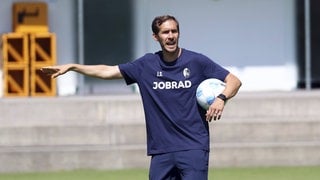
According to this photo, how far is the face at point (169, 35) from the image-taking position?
7566mm

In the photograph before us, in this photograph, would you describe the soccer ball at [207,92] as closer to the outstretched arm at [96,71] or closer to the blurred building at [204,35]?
the outstretched arm at [96,71]

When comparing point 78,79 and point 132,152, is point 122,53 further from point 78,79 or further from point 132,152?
point 132,152

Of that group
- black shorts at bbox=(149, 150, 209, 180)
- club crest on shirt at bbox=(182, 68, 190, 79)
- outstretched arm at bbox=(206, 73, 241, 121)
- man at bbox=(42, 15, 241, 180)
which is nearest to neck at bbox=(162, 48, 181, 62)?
man at bbox=(42, 15, 241, 180)

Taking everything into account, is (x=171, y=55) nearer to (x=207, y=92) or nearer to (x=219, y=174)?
(x=207, y=92)

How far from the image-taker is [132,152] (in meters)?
13.0

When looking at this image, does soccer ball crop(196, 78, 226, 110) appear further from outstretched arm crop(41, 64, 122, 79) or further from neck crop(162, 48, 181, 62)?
outstretched arm crop(41, 64, 122, 79)

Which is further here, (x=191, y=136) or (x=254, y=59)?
(x=254, y=59)

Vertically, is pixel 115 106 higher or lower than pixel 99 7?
lower

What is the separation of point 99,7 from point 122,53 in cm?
81

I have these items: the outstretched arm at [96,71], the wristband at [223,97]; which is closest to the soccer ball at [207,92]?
the wristband at [223,97]

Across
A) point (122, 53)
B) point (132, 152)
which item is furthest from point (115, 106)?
point (122, 53)

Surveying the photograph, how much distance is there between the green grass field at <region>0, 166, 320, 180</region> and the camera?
40.4ft

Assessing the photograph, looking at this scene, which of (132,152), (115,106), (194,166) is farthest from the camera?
(115,106)

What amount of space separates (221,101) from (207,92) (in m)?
0.12
